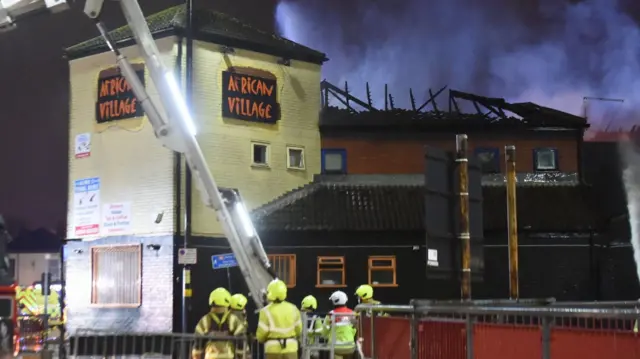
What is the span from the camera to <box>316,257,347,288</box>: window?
24531 millimetres

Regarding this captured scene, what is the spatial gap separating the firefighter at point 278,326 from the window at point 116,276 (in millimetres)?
12320

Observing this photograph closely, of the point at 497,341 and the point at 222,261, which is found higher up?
the point at 222,261

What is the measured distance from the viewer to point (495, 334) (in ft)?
26.4

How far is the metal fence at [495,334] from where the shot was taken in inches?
265

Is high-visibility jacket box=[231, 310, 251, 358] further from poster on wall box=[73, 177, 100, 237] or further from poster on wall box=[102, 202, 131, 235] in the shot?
poster on wall box=[73, 177, 100, 237]

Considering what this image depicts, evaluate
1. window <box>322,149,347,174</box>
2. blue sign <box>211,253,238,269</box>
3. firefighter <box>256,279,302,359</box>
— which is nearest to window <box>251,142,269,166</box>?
window <box>322,149,347,174</box>

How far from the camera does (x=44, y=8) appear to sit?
16016 mm

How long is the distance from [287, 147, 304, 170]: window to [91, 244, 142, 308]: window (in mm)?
5562

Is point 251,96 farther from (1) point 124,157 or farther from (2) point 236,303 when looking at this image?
(2) point 236,303

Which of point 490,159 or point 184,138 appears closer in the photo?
point 184,138

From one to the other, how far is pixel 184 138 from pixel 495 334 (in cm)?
1145

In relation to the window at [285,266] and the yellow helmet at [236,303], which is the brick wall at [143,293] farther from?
the yellow helmet at [236,303]

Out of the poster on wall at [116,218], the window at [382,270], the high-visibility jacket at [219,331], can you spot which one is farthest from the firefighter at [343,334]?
the poster on wall at [116,218]

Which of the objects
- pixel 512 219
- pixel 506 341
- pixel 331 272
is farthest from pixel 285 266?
pixel 506 341
